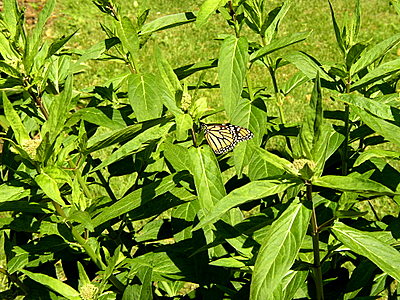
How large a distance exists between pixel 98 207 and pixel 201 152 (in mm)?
618

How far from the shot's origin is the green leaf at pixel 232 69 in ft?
7.05

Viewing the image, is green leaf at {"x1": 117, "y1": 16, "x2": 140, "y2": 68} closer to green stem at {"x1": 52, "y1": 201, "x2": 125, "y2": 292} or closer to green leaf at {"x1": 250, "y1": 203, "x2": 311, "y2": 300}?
green stem at {"x1": 52, "y1": 201, "x2": 125, "y2": 292}

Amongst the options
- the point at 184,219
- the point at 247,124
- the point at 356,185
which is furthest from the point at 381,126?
the point at 184,219

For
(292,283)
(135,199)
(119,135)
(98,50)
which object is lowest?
(292,283)

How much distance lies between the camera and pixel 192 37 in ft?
33.1

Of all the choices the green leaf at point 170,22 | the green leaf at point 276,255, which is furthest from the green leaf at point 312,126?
the green leaf at point 170,22

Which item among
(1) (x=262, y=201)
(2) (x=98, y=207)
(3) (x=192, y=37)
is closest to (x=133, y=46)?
(2) (x=98, y=207)

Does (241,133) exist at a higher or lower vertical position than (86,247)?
higher

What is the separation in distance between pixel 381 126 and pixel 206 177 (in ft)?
2.04

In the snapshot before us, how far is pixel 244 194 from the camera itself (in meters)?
1.65

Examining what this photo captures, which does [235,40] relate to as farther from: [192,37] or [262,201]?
[192,37]

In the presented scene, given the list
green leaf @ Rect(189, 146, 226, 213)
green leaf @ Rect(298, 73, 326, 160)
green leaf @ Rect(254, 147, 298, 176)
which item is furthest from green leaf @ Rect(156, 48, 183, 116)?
green leaf @ Rect(298, 73, 326, 160)

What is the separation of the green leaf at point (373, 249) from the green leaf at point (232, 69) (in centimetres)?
62

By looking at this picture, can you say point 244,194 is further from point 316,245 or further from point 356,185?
point 316,245
